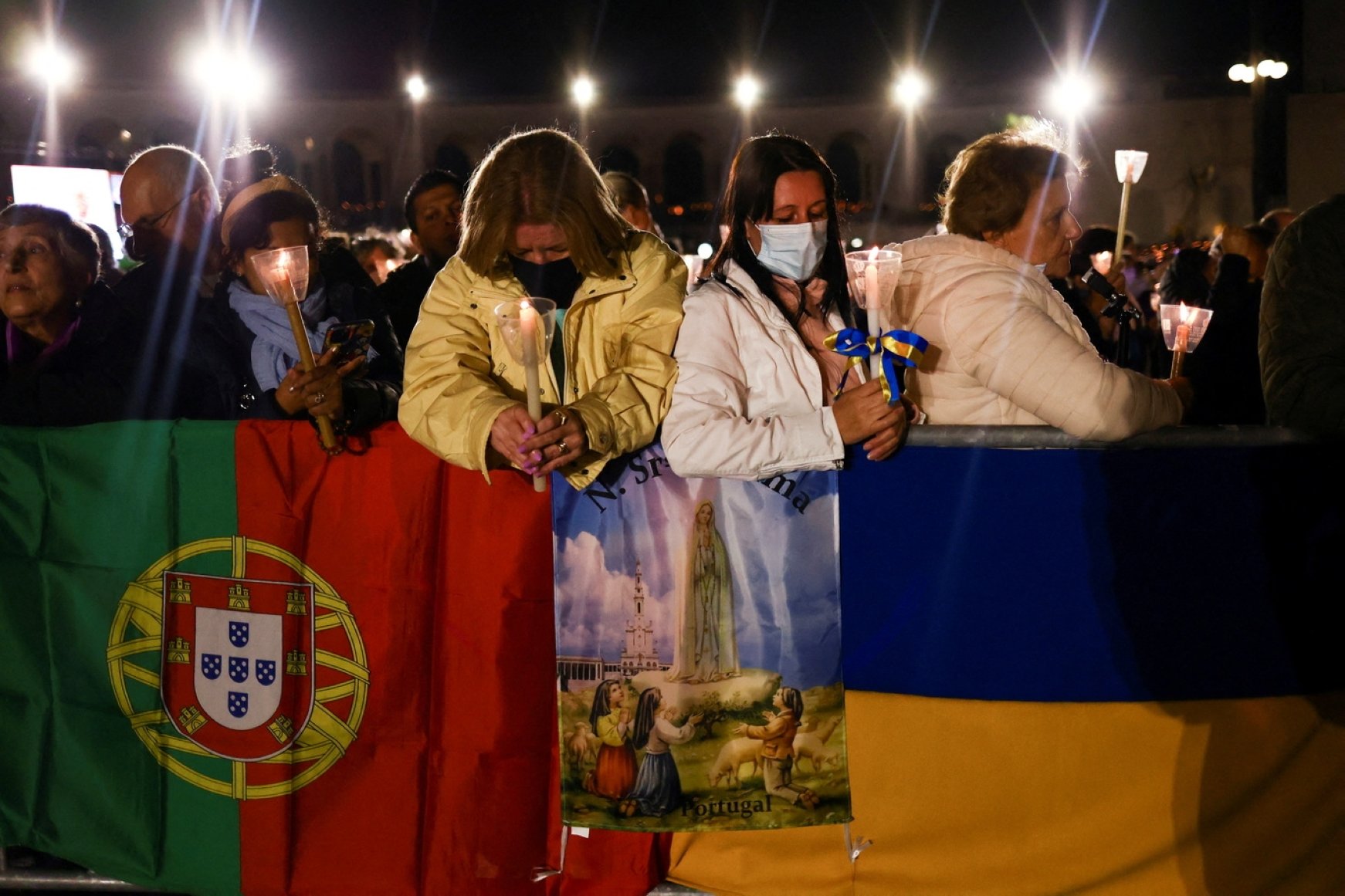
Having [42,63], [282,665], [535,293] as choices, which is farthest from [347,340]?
[42,63]

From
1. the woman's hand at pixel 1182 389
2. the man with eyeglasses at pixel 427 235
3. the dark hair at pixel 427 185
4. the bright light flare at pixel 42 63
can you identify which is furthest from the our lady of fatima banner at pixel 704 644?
the bright light flare at pixel 42 63

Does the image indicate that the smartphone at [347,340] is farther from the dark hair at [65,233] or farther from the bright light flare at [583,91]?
the bright light flare at [583,91]

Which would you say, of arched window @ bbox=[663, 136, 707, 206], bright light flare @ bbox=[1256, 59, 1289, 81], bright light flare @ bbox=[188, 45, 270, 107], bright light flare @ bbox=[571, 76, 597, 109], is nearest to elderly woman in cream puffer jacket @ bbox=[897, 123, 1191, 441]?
bright light flare @ bbox=[1256, 59, 1289, 81]

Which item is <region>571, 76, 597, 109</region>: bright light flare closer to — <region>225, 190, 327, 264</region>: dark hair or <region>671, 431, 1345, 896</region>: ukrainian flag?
<region>225, 190, 327, 264</region>: dark hair

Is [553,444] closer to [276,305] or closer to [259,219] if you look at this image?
[276,305]

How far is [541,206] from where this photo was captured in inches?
137

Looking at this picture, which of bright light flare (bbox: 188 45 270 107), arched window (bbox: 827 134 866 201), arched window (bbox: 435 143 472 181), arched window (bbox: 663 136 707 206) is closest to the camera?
bright light flare (bbox: 188 45 270 107)

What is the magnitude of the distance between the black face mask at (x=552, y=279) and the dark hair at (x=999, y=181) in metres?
1.11

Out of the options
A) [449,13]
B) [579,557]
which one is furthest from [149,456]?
[449,13]

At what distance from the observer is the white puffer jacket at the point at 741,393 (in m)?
3.18

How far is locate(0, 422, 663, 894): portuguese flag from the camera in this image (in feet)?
11.9

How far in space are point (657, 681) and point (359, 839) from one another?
1.12 meters

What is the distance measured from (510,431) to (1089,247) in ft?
18.4

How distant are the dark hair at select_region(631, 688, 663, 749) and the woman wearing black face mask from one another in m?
0.60
